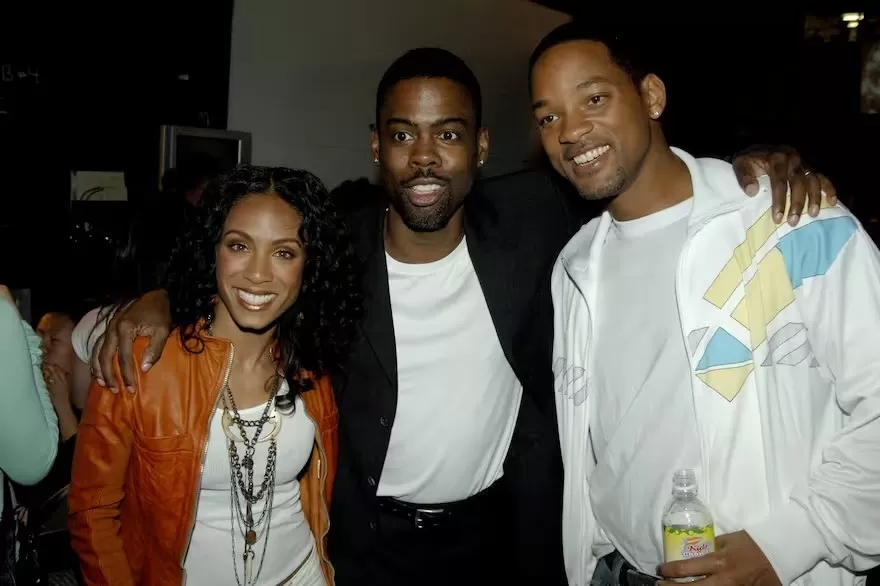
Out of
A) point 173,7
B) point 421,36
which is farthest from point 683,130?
point 173,7

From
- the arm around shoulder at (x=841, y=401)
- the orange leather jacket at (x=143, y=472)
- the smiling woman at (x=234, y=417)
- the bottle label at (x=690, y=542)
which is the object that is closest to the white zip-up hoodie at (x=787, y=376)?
the arm around shoulder at (x=841, y=401)

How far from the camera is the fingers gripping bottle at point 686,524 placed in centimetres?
142

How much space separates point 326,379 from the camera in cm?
212

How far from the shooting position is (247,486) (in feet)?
6.04

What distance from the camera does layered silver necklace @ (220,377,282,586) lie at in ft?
5.99

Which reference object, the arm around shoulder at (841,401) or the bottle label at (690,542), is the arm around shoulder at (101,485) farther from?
the arm around shoulder at (841,401)

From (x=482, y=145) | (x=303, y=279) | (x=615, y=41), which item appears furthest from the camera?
(x=482, y=145)

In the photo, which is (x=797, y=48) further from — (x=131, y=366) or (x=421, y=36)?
(x=131, y=366)

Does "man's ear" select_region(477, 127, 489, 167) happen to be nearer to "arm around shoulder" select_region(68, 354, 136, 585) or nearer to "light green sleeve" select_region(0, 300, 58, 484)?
"arm around shoulder" select_region(68, 354, 136, 585)

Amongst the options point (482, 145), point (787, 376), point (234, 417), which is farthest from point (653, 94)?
point (234, 417)

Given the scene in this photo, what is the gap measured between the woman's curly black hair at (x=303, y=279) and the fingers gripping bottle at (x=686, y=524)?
1.00 metres

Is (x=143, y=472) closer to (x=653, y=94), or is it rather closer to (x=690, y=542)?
(x=690, y=542)

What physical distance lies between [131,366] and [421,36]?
16.4ft

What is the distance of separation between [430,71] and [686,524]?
1.45 metres
